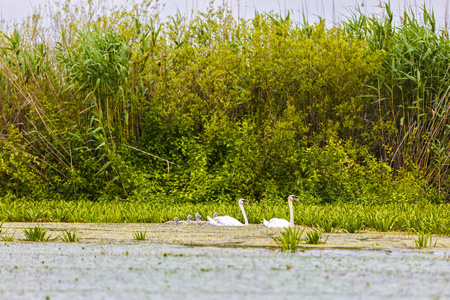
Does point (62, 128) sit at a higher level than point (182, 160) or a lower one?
Result: higher

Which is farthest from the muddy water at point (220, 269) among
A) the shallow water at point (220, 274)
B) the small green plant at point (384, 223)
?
the small green plant at point (384, 223)

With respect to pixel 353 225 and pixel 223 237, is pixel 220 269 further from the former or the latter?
pixel 353 225

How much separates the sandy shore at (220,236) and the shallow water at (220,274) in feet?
1.61

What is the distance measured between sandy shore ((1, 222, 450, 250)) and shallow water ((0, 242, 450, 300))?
49 centimetres

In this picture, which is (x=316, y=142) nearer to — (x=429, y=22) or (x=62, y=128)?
(x=429, y=22)

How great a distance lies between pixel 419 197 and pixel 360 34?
312 centimetres

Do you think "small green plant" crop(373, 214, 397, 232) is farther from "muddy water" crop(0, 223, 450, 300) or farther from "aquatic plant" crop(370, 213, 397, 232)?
"muddy water" crop(0, 223, 450, 300)

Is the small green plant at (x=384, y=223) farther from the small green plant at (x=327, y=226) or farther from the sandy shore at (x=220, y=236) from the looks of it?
the small green plant at (x=327, y=226)

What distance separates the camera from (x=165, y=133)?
10172 mm

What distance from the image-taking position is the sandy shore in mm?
4727

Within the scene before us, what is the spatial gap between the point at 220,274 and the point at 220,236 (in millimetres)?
2340

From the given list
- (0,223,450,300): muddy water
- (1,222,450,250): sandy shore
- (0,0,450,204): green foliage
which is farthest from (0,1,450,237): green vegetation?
(0,223,450,300): muddy water

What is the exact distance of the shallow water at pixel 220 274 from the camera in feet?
8.39

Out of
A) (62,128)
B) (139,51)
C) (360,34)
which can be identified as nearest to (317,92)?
(360,34)
